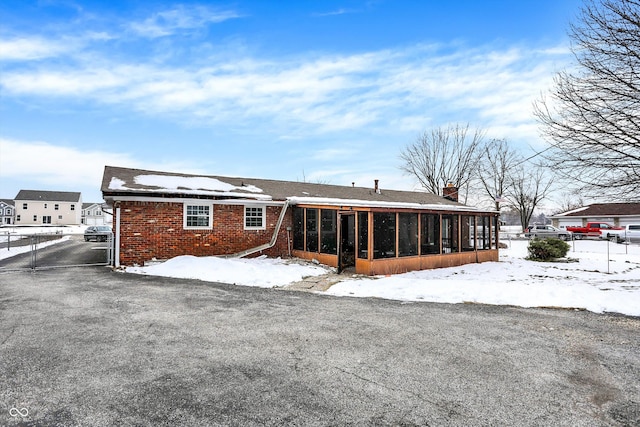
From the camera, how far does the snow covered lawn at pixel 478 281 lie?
7711 millimetres

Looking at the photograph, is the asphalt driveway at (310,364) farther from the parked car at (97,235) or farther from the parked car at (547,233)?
the parked car at (547,233)

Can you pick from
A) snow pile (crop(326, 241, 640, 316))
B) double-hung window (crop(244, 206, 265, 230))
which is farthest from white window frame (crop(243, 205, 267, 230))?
snow pile (crop(326, 241, 640, 316))

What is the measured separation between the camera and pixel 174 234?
12734 millimetres

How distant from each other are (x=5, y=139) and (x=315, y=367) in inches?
1226

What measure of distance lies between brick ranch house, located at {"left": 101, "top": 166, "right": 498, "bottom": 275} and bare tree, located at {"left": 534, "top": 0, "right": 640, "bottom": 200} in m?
4.85

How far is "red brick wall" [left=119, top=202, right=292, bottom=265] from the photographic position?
12062 millimetres

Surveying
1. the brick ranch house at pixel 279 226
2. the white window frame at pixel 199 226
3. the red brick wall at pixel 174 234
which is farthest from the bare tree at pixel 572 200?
the white window frame at pixel 199 226

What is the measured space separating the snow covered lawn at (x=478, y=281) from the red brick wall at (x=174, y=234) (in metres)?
0.90

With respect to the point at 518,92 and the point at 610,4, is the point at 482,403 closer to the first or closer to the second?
the point at 610,4

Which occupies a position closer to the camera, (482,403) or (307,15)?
(482,403)

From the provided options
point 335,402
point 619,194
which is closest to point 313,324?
point 335,402

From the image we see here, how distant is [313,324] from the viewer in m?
5.79

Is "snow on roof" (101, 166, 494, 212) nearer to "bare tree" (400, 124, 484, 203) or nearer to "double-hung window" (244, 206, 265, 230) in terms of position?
"double-hung window" (244, 206, 265, 230)

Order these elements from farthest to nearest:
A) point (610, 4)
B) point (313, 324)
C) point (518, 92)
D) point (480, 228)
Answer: point (480, 228) < point (518, 92) < point (610, 4) < point (313, 324)
